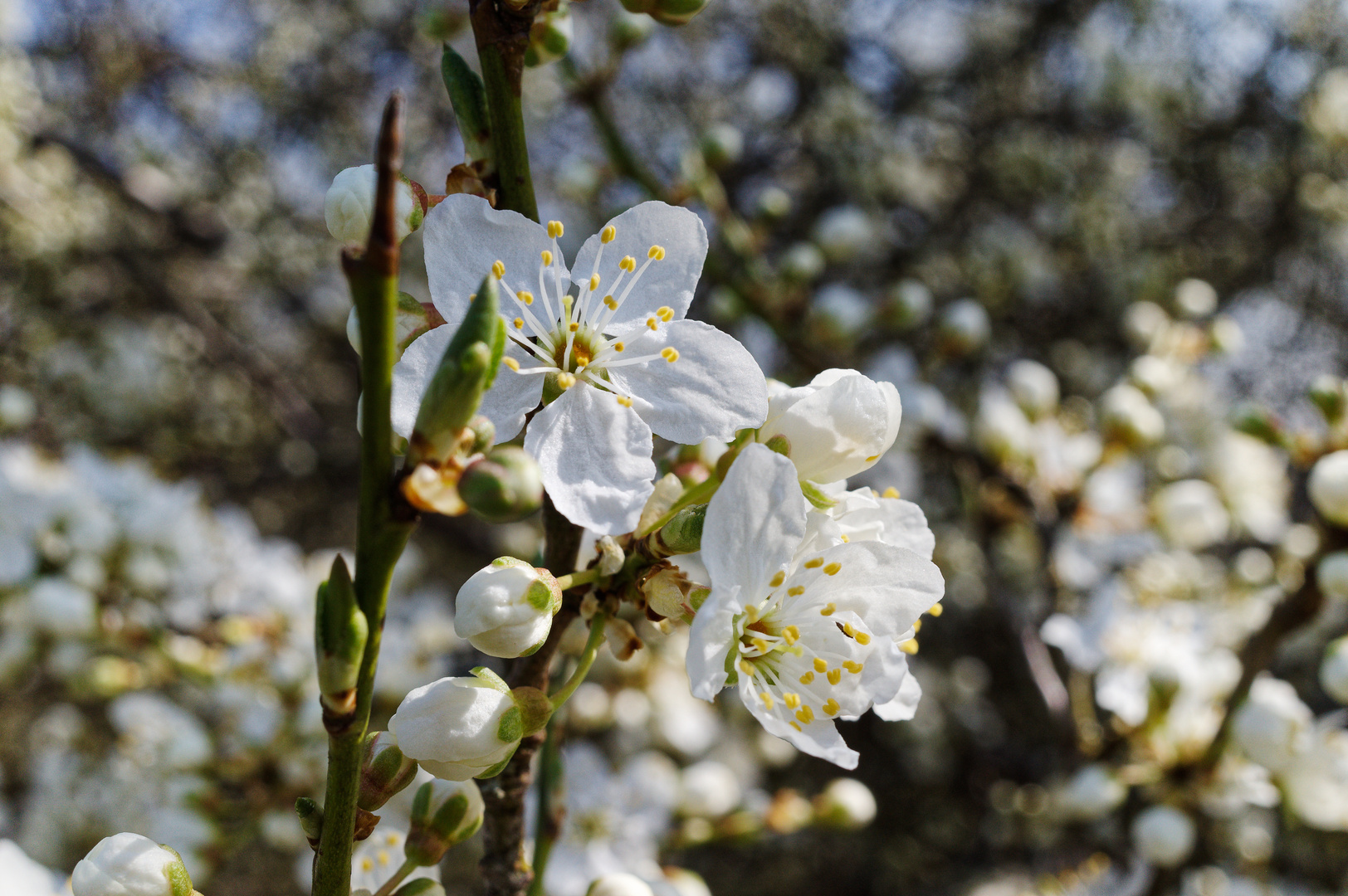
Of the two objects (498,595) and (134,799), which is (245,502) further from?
(498,595)

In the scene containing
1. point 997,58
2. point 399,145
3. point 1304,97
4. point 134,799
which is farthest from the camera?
point 997,58

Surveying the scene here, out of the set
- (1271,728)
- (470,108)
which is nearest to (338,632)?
(470,108)

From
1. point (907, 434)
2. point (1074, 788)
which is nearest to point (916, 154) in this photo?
point (907, 434)

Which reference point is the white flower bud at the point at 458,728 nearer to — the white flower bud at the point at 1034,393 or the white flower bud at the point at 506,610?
the white flower bud at the point at 506,610

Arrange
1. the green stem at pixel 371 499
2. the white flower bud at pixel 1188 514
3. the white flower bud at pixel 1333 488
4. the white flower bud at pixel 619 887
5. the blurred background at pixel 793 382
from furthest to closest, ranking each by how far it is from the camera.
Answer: the white flower bud at pixel 1188 514 < the blurred background at pixel 793 382 < the white flower bud at pixel 1333 488 < the white flower bud at pixel 619 887 < the green stem at pixel 371 499

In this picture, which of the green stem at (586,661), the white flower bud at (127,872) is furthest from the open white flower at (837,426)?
the white flower bud at (127,872)

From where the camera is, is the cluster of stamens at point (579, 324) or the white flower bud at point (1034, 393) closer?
the cluster of stamens at point (579, 324)
